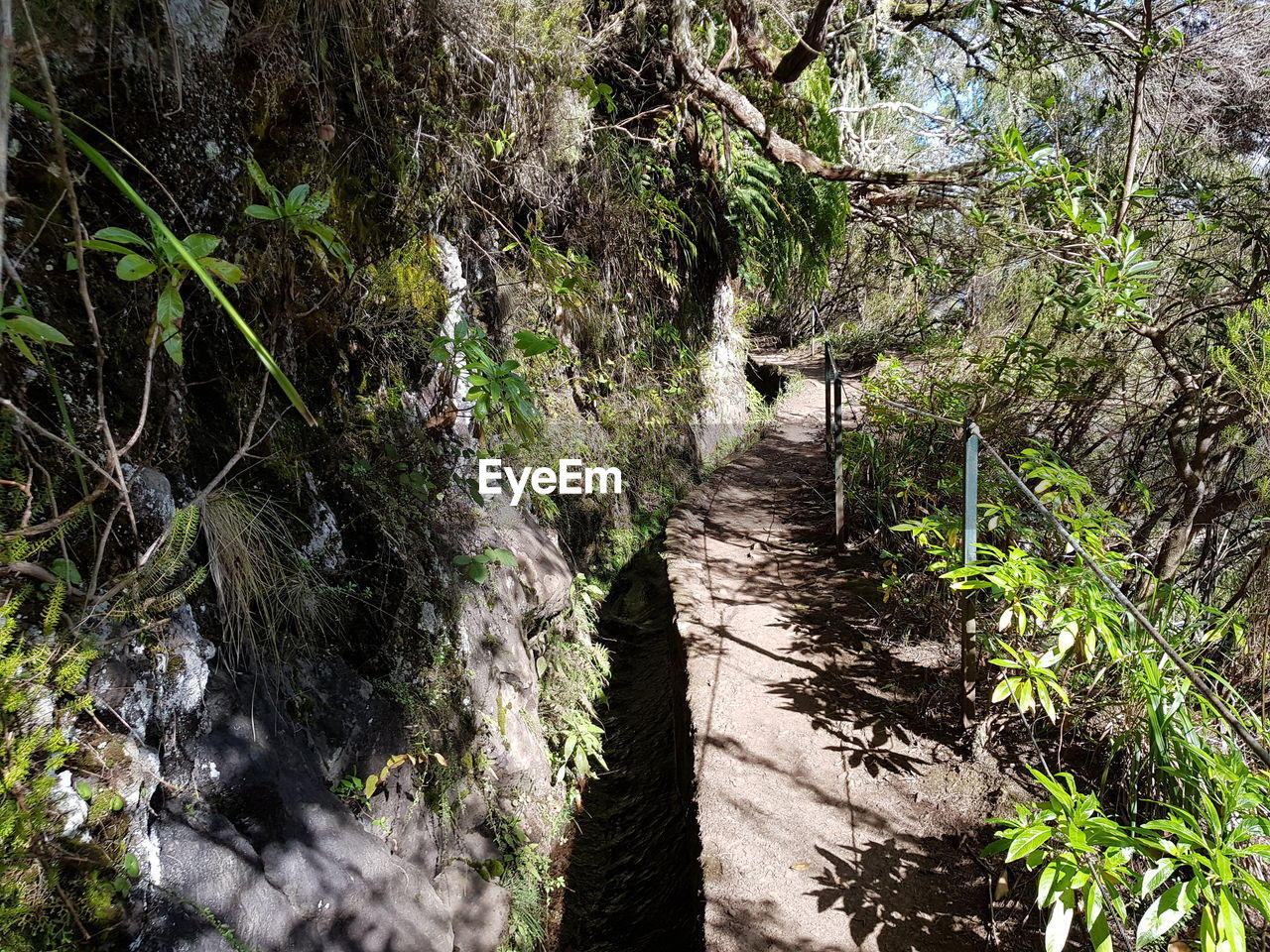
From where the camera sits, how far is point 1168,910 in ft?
5.03

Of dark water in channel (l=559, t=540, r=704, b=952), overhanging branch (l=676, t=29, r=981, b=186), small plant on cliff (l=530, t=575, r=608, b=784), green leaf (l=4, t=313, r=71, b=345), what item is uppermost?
overhanging branch (l=676, t=29, r=981, b=186)

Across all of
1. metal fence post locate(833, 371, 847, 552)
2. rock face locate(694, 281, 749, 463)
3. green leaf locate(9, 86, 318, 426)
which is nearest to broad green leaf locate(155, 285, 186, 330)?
green leaf locate(9, 86, 318, 426)

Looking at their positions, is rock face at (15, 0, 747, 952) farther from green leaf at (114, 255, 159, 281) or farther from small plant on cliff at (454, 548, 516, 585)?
green leaf at (114, 255, 159, 281)

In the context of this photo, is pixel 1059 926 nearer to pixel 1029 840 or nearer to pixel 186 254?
pixel 1029 840

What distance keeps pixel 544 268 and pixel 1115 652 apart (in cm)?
368

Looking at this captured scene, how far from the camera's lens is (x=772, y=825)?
2.89 m

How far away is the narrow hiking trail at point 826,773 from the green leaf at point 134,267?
2.80m

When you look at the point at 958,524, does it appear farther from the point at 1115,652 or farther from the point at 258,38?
the point at 258,38

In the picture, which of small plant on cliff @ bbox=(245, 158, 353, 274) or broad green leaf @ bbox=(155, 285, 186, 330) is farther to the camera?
small plant on cliff @ bbox=(245, 158, 353, 274)

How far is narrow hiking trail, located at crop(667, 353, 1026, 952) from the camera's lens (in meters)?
2.47

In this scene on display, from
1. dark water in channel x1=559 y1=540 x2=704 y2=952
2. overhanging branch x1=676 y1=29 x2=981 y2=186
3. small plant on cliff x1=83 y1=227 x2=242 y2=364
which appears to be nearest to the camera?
small plant on cliff x1=83 y1=227 x2=242 y2=364

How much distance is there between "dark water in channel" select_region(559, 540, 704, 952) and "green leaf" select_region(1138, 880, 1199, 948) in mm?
1496

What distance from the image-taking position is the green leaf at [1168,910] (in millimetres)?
1504

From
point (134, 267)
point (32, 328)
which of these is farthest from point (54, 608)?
point (134, 267)
